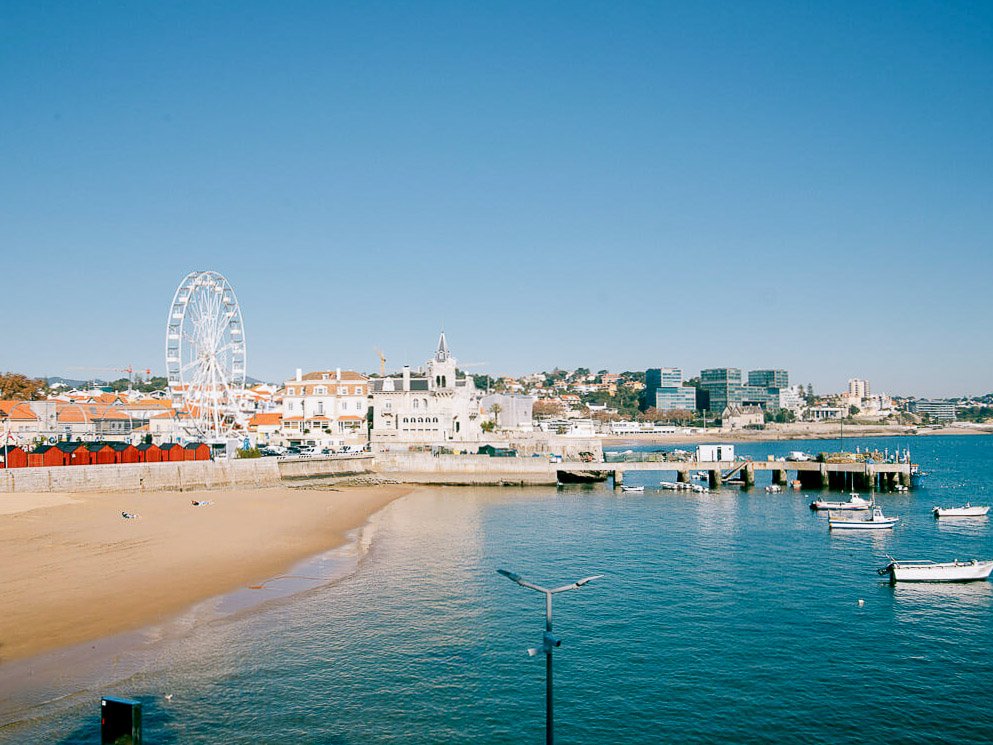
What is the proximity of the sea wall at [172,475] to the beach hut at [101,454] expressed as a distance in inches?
62.8

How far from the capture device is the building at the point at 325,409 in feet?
367

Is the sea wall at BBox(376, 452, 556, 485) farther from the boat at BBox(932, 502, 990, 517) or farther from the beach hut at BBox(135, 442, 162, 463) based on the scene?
the boat at BBox(932, 502, 990, 517)

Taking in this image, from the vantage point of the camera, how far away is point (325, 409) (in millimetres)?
112812

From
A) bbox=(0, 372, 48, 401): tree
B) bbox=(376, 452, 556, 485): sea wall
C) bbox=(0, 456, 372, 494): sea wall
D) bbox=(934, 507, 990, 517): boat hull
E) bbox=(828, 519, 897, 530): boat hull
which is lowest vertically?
bbox=(934, 507, 990, 517): boat hull

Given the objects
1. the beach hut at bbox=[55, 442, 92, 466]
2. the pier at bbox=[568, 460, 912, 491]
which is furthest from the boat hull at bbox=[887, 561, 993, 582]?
the beach hut at bbox=[55, 442, 92, 466]

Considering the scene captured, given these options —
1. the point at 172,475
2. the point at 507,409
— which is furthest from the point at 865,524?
the point at 507,409

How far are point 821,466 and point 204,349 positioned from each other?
6704 centimetres

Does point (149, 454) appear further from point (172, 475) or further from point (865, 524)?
point (865, 524)

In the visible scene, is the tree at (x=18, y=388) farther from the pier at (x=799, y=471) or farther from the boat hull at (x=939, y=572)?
the boat hull at (x=939, y=572)

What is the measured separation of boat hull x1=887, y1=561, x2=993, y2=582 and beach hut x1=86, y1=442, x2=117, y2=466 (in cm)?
5576

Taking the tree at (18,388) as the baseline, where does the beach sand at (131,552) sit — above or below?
below

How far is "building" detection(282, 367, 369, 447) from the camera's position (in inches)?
4409

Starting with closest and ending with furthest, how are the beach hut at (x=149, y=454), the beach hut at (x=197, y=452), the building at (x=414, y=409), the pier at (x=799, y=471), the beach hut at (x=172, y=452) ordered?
the beach hut at (x=149, y=454)
the beach hut at (x=172, y=452)
the beach hut at (x=197, y=452)
the pier at (x=799, y=471)
the building at (x=414, y=409)

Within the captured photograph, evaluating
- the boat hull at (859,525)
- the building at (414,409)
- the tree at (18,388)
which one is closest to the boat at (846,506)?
the boat hull at (859,525)
